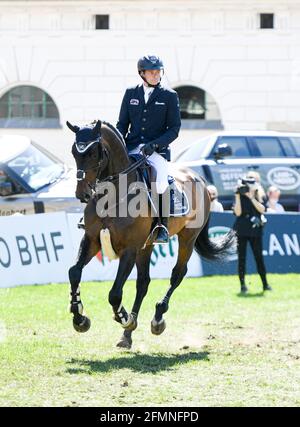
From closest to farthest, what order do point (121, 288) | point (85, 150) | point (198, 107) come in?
point (85, 150), point (121, 288), point (198, 107)

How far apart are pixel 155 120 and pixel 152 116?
6cm

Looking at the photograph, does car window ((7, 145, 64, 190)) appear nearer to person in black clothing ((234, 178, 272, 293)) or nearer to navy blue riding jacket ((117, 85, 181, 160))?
person in black clothing ((234, 178, 272, 293))

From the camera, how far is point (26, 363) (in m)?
9.59

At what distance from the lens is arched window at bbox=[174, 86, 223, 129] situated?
3444cm

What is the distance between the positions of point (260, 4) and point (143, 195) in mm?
24604

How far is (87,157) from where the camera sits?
9.92 metres

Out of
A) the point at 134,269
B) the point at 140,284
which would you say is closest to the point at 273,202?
the point at 134,269

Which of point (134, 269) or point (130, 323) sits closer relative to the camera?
point (130, 323)

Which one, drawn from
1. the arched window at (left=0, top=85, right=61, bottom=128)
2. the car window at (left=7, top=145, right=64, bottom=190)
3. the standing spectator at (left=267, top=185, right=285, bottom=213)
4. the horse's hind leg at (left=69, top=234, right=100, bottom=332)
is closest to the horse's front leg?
the horse's hind leg at (left=69, top=234, right=100, bottom=332)

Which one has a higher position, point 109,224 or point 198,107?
point 109,224

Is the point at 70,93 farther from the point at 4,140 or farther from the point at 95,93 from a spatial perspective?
the point at 4,140

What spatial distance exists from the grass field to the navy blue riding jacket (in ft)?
7.32

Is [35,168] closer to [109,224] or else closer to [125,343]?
[125,343]

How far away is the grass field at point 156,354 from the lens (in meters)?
8.15
